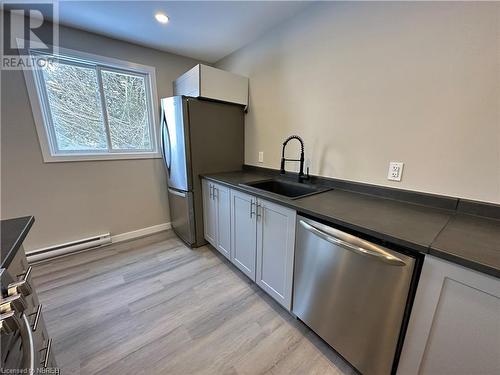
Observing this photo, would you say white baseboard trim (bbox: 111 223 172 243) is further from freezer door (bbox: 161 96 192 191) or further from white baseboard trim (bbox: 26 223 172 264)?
freezer door (bbox: 161 96 192 191)

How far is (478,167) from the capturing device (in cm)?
109

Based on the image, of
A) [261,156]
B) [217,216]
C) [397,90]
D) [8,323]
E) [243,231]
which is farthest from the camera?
[261,156]

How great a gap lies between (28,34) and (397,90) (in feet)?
10.4

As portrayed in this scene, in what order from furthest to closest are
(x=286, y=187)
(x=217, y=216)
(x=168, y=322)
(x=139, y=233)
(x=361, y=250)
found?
1. (x=139, y=233)
2. (x=217, y=216)
3. (x=286, y=187)
4. (x=168, y=322)
5. (x=361, y=250)

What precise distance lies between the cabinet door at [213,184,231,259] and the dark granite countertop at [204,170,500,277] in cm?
57

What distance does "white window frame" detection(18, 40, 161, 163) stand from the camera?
→ 193 centimetres

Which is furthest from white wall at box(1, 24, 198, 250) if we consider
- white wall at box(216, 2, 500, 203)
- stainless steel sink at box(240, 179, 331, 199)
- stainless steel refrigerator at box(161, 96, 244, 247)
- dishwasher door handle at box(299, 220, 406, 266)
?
dishwasher door handle at box(299, 220, 406, 266)

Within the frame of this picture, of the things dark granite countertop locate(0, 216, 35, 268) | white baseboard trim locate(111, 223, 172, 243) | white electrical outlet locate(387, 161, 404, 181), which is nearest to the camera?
dark granite countertop locate(0, 216, 35, 268)

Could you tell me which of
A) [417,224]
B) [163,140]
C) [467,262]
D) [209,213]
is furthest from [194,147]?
[467,262]

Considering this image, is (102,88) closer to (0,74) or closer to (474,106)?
(0,74)

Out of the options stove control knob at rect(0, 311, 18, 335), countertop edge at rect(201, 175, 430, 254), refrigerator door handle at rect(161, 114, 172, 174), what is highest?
refrigerator door handle at rect(161, 114, 172, 174)

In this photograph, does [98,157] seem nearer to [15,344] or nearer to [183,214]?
[183,214]

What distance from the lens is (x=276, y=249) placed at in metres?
1.50

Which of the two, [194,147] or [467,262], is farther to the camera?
[194,147]
